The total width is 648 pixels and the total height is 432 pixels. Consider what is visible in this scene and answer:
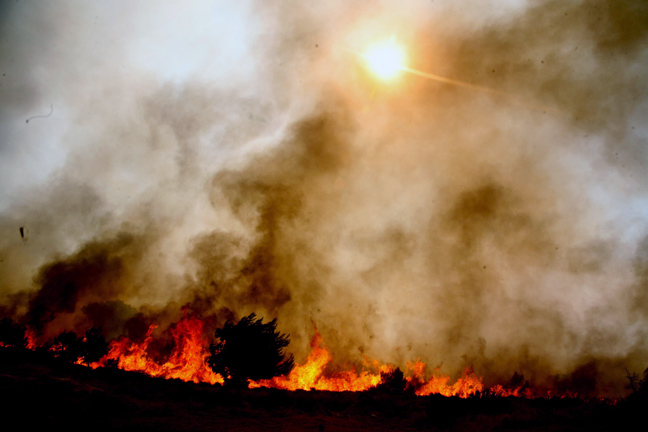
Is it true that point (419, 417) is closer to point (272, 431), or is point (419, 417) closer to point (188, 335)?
point (272, 431)

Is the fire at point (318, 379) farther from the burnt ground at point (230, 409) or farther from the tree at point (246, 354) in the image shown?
the burnt ground at point (230, 409)

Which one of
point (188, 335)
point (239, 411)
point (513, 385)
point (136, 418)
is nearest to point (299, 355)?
point (188, 335)

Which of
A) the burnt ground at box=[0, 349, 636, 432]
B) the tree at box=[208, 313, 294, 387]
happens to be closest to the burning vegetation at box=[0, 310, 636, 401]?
the tree at box=[208, 313, 294, 387]

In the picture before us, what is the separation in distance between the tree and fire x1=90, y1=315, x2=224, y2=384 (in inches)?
244

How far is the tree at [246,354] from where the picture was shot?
709 inches

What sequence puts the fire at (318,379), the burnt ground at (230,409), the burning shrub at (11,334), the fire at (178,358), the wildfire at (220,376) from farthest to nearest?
1. the burning shrub at (11,334)
2. the fire at (178,358)
3. the wildfire at (220,376)
4. the fire at (318,379)
5. the burnt ground at (230,409)

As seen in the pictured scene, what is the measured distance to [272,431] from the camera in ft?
35.0

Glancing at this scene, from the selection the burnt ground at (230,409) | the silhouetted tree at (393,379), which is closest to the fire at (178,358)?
the burnt ground at (230,409)

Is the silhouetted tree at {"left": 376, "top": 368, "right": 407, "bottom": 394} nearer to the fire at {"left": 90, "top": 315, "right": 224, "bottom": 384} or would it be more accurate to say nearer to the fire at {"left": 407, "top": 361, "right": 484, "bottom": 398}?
the fire at {"left": 407, "top": 361, "right": 484, "bottom": 398}

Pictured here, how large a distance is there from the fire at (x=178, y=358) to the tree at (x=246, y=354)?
6196 millimetres

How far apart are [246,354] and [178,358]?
11737mm

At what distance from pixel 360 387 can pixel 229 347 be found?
13.4m

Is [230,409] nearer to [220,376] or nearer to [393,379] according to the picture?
[220,376]

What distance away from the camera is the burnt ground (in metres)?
8.56
